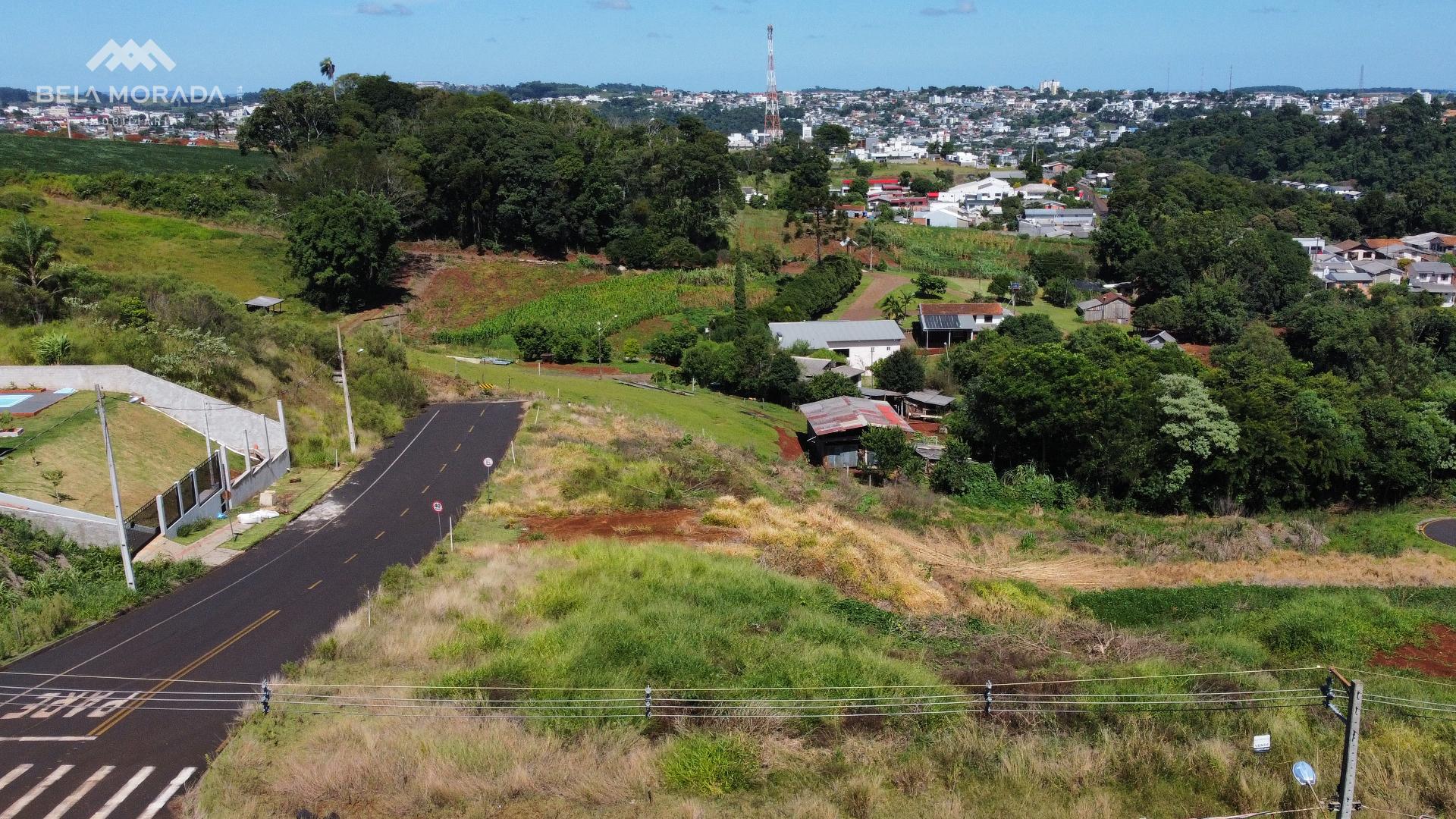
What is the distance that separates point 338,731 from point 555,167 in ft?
186

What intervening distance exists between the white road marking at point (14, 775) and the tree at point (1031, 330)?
153 feet

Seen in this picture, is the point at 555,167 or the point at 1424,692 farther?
the point at 555,167

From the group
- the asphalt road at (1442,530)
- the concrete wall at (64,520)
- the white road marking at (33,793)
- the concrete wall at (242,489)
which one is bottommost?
the asphalt road at (1442,530)

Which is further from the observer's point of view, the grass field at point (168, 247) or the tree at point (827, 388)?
the grass field at point (168, 247)

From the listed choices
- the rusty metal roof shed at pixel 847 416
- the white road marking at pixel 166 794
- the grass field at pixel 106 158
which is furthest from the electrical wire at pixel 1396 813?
the grass field at pixel 106 158

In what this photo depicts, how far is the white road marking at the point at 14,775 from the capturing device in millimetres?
11680

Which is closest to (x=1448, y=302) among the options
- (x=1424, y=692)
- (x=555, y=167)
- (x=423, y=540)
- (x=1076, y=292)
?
(x=1076, y=292)

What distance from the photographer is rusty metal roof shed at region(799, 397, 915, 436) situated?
34188 millimetres

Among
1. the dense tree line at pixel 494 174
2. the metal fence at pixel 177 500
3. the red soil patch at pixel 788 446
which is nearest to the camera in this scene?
the metal fence at pixel 177 500

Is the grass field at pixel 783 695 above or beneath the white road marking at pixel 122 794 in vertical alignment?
beneath

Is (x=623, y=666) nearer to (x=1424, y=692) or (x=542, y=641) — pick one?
(x=542, y=641)

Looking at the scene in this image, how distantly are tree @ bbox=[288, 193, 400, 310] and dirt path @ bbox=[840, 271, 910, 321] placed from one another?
26608 millimetres

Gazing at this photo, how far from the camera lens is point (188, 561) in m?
20.0

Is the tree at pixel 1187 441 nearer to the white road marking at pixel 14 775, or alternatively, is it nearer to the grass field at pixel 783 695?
the grass field at pixel 783 695
